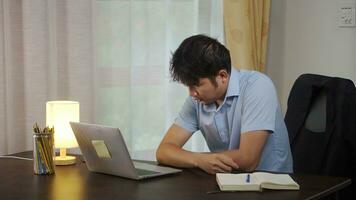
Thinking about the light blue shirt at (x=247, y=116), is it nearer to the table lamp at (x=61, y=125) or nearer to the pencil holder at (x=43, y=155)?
the table lamp at (x=61, y=125)

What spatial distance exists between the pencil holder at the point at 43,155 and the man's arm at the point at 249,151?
24.9 inches

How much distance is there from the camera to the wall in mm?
3311

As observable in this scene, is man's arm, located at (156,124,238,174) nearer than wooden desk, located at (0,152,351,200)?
No

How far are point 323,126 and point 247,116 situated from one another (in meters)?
0.44

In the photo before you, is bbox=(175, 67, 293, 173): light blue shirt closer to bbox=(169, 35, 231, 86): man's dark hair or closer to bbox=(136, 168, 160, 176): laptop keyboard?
bbox=(169, 35, 231, 86): man's dark hair

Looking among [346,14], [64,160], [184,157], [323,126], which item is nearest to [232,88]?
[184,157]

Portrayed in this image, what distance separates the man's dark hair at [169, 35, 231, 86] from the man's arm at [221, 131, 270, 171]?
0.85ft

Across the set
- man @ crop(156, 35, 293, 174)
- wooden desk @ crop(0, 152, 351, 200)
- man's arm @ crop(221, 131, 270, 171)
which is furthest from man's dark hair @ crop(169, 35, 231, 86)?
wooden desk @ crop(0, 152, 351, 200)

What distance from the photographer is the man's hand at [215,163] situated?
2.06 meters

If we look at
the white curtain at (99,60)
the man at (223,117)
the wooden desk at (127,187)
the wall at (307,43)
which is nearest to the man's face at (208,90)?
the man at (223,117)

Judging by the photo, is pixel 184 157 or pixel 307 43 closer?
pixel 184 157

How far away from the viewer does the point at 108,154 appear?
2021 mm

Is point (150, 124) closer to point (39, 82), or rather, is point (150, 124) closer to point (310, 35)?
point (39, 82)

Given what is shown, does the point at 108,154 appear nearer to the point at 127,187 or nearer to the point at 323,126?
the point at 127,187
